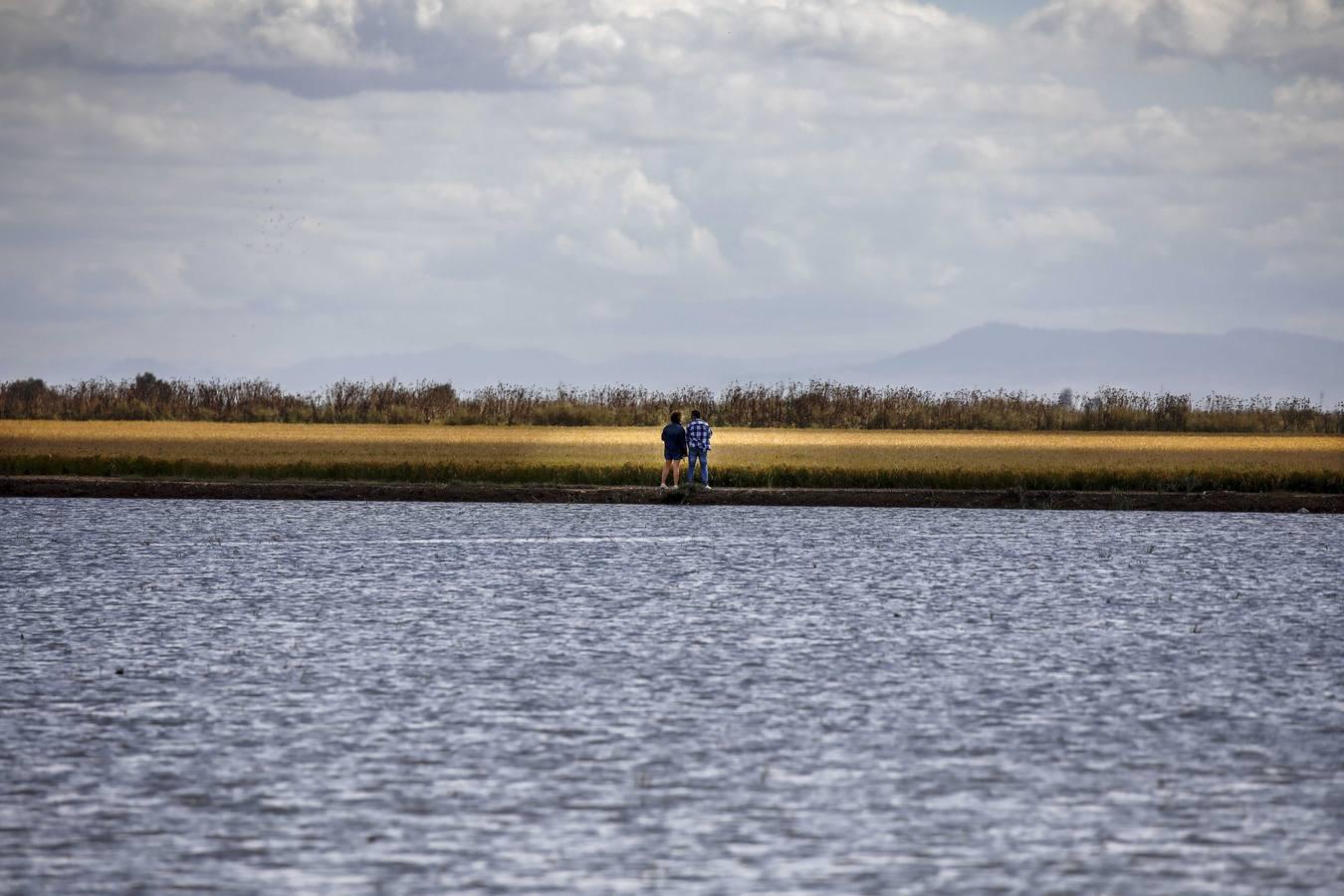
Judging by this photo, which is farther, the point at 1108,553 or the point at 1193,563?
the point at 1108,553

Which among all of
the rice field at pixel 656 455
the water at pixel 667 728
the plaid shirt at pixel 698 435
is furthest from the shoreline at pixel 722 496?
the water at pixel 667 728

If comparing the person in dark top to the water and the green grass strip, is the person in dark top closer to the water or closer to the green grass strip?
the green grass strip

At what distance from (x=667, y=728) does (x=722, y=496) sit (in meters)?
30.5

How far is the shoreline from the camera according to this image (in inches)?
1703

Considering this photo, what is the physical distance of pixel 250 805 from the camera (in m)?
10.6

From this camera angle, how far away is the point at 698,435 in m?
40.8

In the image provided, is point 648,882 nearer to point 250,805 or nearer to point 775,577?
point 250,805

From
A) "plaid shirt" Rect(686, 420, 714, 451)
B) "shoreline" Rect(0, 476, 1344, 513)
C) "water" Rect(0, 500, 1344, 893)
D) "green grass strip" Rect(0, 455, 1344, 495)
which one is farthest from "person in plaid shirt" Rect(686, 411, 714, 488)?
"water" Rect(0, 500, 1344, 893)

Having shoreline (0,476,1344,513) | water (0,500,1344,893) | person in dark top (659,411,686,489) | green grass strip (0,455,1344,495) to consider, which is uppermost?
person in dark top (659,411,686,489)

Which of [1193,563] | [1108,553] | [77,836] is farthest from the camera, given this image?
[1108,553]

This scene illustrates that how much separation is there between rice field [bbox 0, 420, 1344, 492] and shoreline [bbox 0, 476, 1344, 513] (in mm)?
1615

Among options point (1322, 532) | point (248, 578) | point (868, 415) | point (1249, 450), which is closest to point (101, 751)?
point (248, 578)

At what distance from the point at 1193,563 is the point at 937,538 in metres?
6.24

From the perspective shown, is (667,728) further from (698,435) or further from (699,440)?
(699,440)
